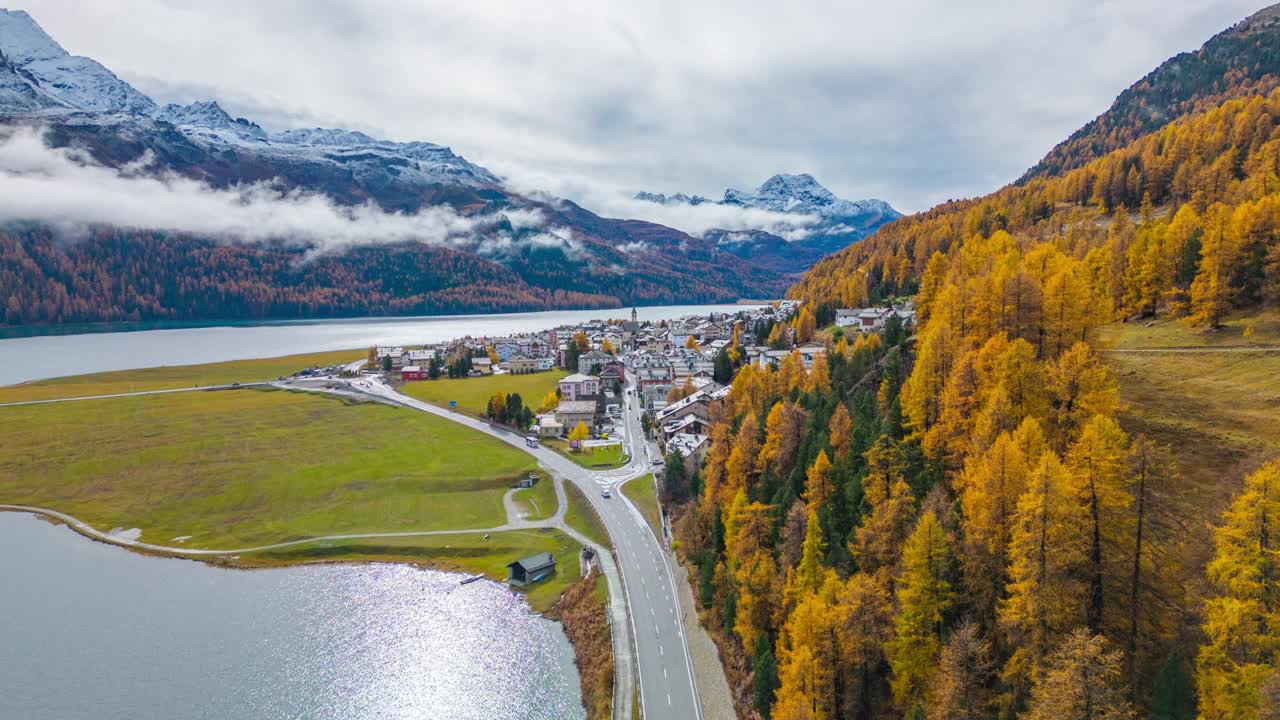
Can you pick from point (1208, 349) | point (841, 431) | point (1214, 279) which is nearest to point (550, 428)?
point (841, 431)

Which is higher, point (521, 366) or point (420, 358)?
point (420, 358)

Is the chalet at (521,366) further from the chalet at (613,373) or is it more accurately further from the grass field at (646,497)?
the grass field at (646,497)

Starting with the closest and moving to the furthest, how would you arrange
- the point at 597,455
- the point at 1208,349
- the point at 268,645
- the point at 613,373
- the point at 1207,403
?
the point at 1207,403
the point at 1208,349
the point at 268,645
the point at 597,455
the point at 613,373

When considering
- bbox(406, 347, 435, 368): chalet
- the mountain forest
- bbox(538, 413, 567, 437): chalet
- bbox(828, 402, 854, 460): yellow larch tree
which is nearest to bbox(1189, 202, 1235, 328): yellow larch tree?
the mountain forest

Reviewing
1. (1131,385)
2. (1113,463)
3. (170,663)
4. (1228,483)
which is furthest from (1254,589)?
(170,663)

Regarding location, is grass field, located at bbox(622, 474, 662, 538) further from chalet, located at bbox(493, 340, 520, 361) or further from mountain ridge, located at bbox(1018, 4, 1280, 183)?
mountain ridge, located at bbox(1018, 4, 1280, 183)

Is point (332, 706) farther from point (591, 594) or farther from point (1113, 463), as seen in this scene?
point (1113, 463)

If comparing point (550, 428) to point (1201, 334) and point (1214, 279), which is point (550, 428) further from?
point (1214, 279)
